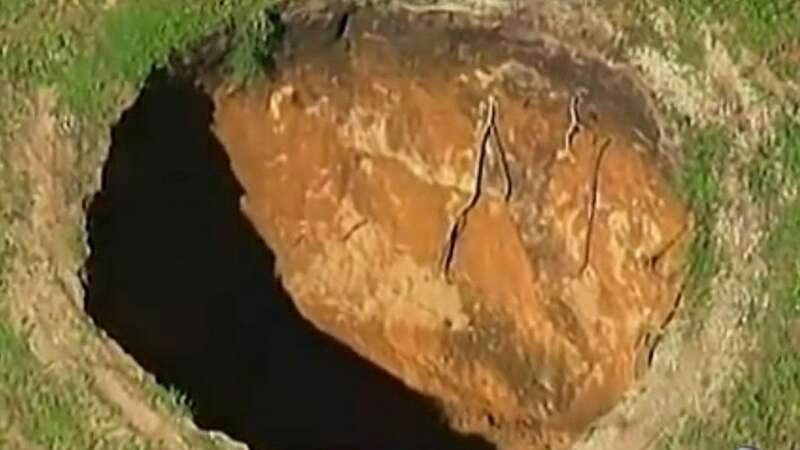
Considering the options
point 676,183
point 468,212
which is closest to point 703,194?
point 676,183

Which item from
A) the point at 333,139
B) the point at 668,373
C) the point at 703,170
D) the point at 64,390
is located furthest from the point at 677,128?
the point at 64,390

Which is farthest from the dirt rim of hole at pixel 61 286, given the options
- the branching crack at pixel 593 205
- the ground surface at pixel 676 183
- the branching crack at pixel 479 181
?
the branching crack at pixel 479 181

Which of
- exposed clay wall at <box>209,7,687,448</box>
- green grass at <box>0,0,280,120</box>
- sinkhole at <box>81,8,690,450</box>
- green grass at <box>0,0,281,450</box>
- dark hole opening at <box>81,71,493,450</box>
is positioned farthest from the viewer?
exposed clay wall at <box>209,7,687,448</box>

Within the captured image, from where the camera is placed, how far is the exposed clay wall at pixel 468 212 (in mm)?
17703

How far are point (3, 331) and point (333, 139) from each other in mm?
3082

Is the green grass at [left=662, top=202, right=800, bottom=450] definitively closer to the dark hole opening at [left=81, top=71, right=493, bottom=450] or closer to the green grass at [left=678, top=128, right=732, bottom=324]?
the green grass at [left=678, top=128, right=732, bottom=324]

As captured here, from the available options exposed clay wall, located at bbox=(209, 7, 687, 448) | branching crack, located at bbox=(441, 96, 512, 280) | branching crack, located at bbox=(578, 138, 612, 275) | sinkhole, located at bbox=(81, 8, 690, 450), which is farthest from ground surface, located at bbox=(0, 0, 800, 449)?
branching crack, located at bbox=(441, 96, 512, 280)

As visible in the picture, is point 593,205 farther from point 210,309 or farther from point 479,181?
point 210,309

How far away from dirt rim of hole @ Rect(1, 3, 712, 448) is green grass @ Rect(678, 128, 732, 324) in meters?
0.35

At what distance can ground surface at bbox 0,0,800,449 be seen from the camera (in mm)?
16344

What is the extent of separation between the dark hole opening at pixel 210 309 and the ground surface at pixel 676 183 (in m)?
0.33

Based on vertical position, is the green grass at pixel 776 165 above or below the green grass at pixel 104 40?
below

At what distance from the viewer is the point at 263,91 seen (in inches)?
717

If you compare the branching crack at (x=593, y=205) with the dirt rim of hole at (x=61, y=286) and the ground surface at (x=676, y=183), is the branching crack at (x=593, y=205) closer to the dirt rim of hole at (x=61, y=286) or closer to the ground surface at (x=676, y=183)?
the dirt rim of hole at (x=61, y=286)
